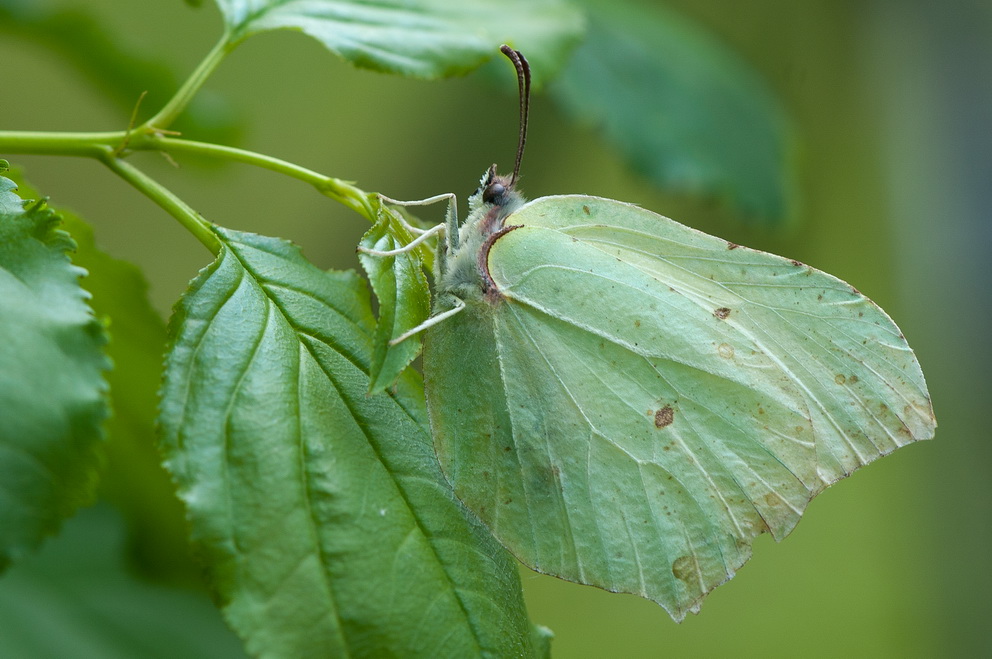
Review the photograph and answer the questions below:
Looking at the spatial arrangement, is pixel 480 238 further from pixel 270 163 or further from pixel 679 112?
pixel 679 112

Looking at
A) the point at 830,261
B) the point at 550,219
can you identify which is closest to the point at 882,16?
the point at 830,261

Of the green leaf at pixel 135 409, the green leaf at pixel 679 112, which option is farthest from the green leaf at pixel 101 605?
the green leaf at pixel 679 112

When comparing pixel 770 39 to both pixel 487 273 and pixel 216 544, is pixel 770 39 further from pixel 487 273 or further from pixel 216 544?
pixel 216 544

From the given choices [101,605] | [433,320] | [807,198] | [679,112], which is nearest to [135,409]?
[101,605]

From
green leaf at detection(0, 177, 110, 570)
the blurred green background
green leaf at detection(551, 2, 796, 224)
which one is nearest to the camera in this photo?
green leaf at detection(0, 177, 110, 570)

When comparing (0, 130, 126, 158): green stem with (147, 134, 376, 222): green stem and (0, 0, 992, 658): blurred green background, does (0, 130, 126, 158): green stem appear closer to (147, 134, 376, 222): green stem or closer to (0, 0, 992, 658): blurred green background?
(147, 134, 376, 222): green stem

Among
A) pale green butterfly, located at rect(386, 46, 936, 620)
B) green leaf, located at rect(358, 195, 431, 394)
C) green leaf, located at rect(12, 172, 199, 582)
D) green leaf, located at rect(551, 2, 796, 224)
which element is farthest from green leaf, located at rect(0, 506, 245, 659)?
green leaf, located at rect(551, 2, 796, 224)

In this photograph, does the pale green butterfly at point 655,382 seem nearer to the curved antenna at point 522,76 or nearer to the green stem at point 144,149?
the curved antenna at point 522,76
